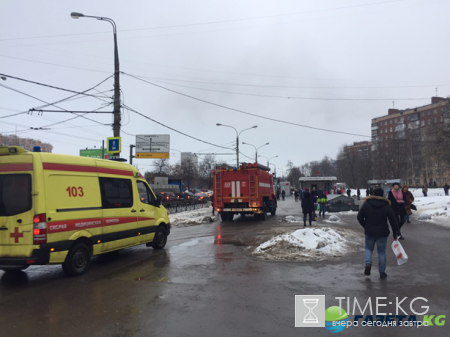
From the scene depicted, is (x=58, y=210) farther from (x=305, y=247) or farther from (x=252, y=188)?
(x=252, y=188)

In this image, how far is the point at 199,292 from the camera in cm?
563

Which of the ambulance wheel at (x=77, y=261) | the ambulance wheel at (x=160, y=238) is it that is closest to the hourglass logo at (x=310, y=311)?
the ambulance wheel at (x=77, y=261)

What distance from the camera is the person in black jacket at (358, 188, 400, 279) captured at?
20.5ft

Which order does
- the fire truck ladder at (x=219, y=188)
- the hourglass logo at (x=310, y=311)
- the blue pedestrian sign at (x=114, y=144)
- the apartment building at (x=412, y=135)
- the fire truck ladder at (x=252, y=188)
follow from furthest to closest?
the apartment building at (x=412, y=135), the fire truck ladder at (x=219, y=188), the fire truck ladder at (x=252, y=188), the blue pedestrian sign at (x=114, y=144), the hourglass logo at (x=310, y=311)

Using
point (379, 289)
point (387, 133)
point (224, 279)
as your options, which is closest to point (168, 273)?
point (224, 279)

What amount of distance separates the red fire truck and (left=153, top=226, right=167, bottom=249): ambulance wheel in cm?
780

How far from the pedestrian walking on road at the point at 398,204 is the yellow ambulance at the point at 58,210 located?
8.17 m

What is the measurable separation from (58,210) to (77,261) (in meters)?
1.22

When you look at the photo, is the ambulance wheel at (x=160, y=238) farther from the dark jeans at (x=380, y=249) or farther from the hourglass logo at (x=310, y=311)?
the dark jeans at (x=380, y=249)

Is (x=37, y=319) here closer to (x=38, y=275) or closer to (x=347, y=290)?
(x=38, y=275)

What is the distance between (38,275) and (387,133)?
117 m

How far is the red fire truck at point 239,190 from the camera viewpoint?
57.6ft

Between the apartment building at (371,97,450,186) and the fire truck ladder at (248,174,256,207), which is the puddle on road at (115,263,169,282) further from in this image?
the apartment building at (371,97,450,186)

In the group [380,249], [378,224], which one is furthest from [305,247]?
[378,224]
